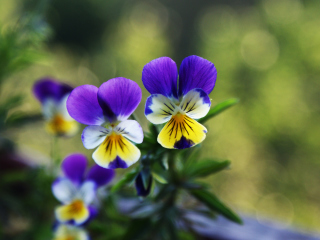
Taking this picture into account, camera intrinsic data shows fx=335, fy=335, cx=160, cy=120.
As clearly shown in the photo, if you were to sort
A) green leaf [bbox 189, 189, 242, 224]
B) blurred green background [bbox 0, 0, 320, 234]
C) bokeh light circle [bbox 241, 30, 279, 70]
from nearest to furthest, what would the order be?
green leaf [bbox 189, 189, 242, 224] → blurred green background [bbox 0, 0, 320, 234] → bokeh light circle [bbox 241, 30, 279, 70]

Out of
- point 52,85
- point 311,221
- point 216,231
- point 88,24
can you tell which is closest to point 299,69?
point 311,221

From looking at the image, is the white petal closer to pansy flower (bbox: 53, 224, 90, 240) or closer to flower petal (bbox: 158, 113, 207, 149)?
pansy flower (bbox: 53, 224, 90, 240)

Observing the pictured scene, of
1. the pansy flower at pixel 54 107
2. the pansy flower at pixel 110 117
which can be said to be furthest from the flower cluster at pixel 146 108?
the pansy flower at pixel 54 107

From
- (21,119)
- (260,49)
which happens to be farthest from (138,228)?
(260,49)

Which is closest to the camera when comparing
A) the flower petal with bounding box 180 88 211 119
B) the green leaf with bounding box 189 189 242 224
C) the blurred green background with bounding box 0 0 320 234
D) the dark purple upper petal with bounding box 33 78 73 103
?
the flower petal with bounding box 180 88 211 119

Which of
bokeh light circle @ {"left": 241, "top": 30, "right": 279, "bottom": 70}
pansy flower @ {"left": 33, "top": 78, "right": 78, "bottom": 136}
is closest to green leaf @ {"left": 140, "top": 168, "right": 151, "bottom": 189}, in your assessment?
pansy flower @ {"left": 33, "top": 78, "right": 78, "bottom": 136}

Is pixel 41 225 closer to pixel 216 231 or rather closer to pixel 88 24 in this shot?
pixel 216 231

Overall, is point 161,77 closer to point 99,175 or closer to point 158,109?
point 158,109
